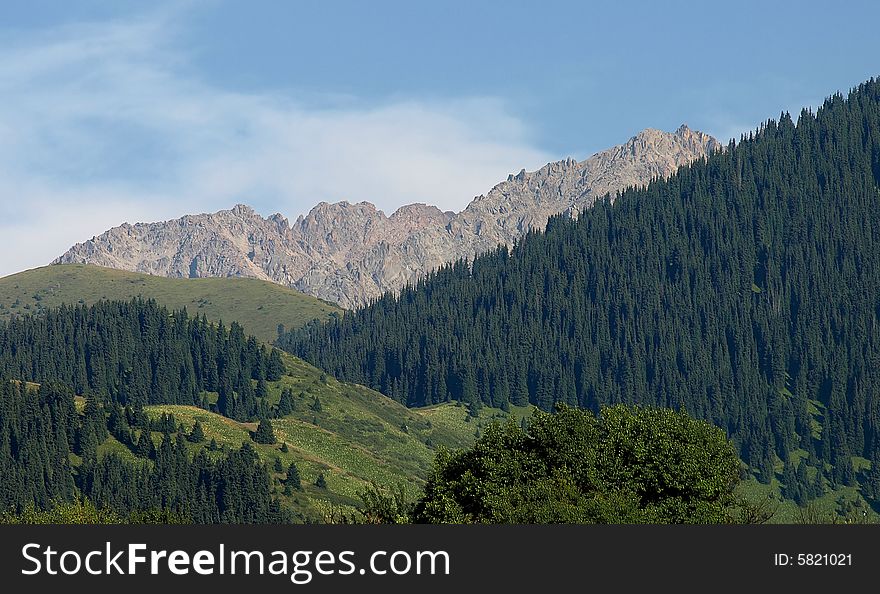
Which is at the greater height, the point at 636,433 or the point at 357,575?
the point at 636,433

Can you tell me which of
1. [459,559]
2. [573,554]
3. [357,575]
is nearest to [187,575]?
[357,575]

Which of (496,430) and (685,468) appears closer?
(685,468)

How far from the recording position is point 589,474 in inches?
4719

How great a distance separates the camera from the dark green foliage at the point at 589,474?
114 meters

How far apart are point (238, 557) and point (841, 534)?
1138 inches

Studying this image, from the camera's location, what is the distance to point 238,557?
5838 centimetres

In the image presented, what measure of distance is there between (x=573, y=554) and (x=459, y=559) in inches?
223

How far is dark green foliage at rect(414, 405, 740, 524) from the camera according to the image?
374 feet

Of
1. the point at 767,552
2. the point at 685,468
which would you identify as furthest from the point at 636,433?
the point at 767,552

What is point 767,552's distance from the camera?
203 feet

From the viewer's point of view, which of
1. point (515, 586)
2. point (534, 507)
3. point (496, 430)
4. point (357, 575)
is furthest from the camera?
point (496, 430)

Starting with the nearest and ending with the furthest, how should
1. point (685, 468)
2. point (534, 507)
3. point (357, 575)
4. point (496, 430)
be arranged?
point (357, 575) < point (534, 507) < point (685, 468) < point (496, 430)

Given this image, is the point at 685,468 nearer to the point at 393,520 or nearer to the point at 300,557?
the point at 393,520

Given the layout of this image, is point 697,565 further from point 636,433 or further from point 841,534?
point 636,433
